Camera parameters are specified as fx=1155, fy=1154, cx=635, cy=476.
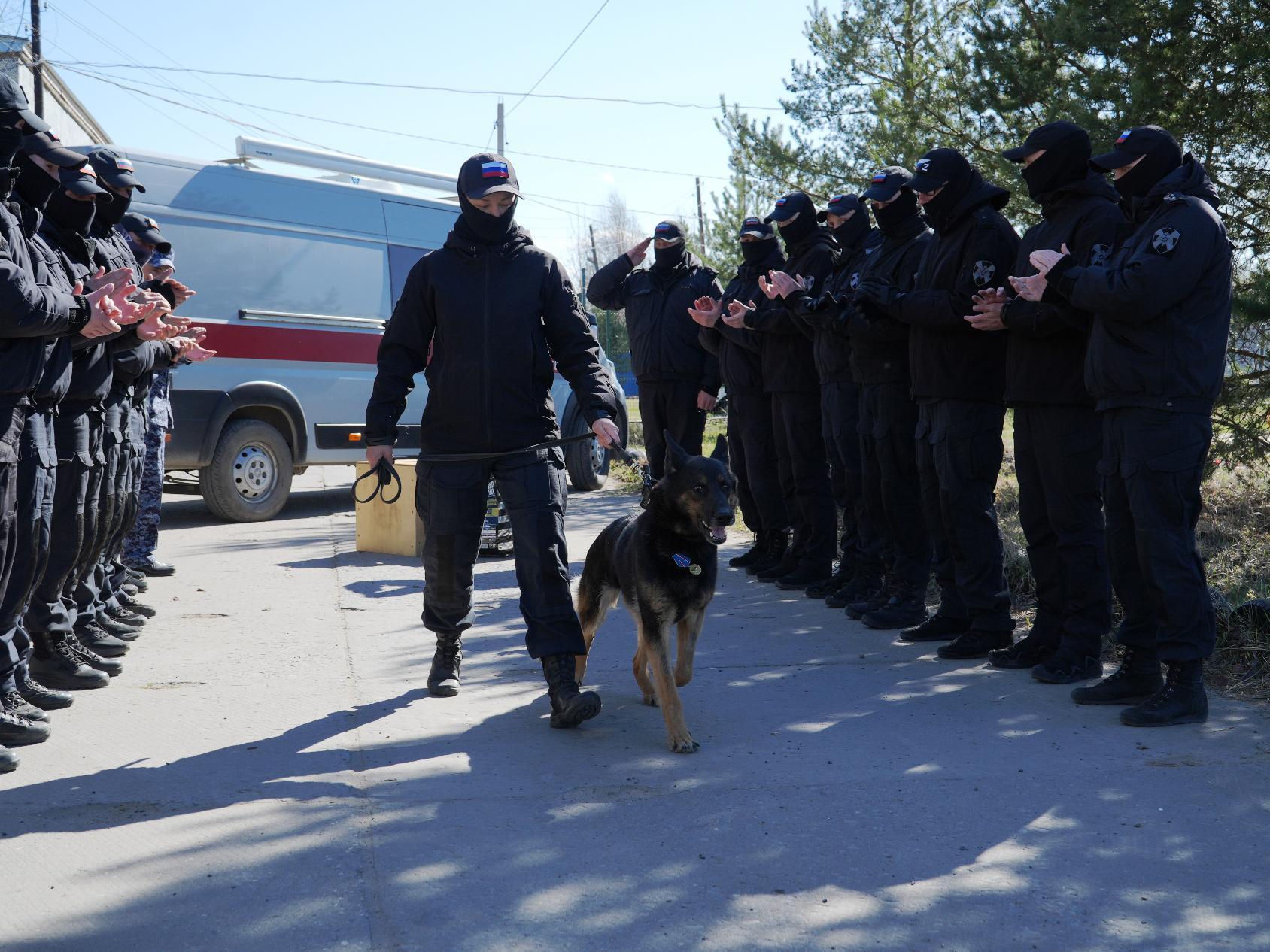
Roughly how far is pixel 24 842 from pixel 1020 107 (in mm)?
7490

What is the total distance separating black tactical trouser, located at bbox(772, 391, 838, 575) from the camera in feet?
24.7

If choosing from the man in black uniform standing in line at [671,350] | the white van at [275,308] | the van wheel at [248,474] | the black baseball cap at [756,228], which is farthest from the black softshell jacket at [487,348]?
the van wheel at [248,474]

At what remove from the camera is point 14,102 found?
4.41m

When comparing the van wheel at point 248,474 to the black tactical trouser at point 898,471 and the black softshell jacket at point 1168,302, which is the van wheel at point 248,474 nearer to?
the black tactical trouser at point 898,471

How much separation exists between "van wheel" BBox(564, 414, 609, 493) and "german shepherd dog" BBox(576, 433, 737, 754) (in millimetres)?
8108

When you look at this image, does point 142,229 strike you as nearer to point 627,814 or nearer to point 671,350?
point 671,350

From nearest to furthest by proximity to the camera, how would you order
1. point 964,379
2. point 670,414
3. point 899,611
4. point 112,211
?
1. point 964,379
2. point 112,211
3. point 899,611
4. point 670,414

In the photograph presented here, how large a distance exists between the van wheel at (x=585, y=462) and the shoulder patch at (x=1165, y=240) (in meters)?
8.78

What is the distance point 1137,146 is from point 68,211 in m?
4.64

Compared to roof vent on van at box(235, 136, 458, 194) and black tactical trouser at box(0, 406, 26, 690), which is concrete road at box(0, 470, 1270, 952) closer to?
black tactical trouser at box(0, 406, 26, 690)

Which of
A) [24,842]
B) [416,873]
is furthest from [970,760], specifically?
[24,842]

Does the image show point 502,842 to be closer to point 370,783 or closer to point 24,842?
point 370,783

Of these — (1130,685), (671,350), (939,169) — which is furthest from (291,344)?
(1130,685)

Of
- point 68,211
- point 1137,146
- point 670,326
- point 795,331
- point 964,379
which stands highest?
point 68,211
